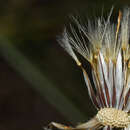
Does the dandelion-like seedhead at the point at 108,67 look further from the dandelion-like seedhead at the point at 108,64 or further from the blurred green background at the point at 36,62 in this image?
the blurred green background at the point at 36,62

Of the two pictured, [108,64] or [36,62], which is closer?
[108,64]

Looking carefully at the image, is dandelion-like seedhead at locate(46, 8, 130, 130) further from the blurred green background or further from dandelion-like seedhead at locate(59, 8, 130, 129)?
the blurred green background

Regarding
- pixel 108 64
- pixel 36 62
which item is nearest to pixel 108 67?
pixel 108 64

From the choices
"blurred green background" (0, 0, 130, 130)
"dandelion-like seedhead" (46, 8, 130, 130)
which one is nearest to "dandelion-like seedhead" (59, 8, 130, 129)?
"dandelion-like seedhead" (46, 8, 130, 130)

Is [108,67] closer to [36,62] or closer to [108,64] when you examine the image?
[108,64]

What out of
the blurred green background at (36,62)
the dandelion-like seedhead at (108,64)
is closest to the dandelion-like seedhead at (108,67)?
the dandelion-like seedhead at (108,64)

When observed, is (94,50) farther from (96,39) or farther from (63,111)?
(63,111)
